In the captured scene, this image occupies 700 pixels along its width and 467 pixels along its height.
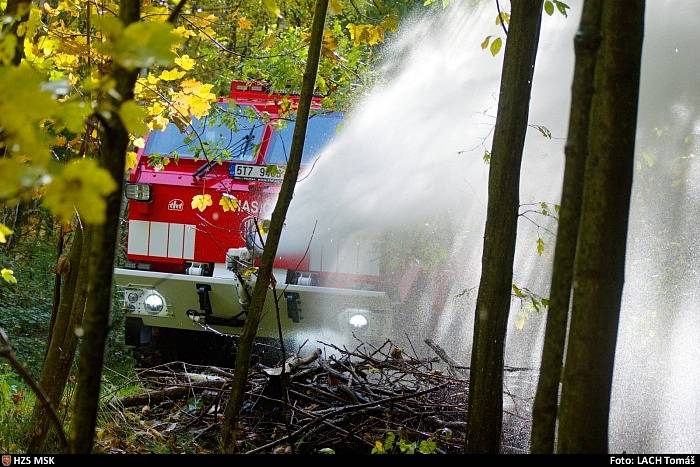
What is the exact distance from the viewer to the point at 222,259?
26.0 feet

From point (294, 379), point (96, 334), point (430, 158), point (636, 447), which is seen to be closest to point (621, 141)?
point (96, 334)

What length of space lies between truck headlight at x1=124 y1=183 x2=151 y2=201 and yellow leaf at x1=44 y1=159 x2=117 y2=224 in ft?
22.4

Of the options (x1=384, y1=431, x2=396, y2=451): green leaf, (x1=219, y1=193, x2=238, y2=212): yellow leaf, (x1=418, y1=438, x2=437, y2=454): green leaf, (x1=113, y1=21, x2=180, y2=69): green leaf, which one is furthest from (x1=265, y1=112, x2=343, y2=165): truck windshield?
(x1=113, y1=21, x2=180, y2=69): green leaf

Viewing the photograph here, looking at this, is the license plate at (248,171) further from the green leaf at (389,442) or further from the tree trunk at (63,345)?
the green leaf at (389,442)

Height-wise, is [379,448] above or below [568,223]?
below

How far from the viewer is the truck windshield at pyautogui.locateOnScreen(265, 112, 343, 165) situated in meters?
8.23

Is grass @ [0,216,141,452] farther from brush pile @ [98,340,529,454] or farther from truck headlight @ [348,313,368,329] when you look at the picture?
truck headlight @ [348,313,368,329]

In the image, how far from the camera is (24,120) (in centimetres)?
146

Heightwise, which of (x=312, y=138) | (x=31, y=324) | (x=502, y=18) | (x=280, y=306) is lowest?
(x=31, y=324)

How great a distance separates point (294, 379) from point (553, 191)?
4.87 metres

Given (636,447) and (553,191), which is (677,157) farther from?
(636,447)

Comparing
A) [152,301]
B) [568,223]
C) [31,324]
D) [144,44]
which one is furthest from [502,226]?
[31,324]

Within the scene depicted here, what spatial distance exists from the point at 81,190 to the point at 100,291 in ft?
2.01

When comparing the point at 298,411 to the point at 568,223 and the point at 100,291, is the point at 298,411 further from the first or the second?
the point at 100,291
